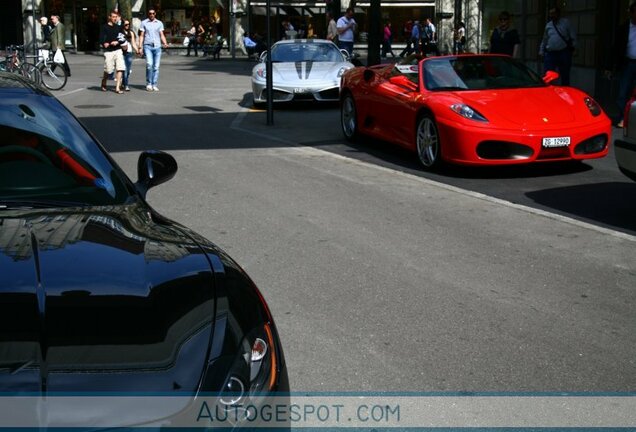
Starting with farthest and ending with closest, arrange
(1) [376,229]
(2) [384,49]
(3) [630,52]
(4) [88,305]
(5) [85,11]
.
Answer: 1. (5) [85,11]
2. (2) [384,49]
3. (3) [630,52]
4. (1) [376,229]
5. (4) [88,305]

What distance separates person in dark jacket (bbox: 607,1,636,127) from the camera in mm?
15602

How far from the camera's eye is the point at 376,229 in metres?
8.33

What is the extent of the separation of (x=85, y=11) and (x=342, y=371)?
4868 centimetres

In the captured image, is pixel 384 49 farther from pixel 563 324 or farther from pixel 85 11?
pixel 563 324

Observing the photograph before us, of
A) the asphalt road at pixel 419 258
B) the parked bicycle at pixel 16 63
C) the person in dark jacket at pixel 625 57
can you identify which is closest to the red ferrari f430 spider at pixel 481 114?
the asphalt road at pixel 419 258

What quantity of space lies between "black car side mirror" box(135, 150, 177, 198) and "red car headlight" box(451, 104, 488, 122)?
6745mm

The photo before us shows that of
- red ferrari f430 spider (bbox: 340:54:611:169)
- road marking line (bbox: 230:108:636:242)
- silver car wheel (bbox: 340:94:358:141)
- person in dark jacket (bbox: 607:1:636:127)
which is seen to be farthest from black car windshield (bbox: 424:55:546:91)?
person in dark jacket (bbox: 607:1:636:127)

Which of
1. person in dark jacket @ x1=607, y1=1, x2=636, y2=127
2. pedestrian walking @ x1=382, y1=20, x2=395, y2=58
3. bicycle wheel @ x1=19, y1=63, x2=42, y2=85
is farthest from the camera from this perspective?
pedestrian walking @ x1=382, y1=20, x2=395, y2=58

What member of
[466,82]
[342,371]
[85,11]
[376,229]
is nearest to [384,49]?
[85,11]

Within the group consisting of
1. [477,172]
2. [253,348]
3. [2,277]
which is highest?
[2,277]

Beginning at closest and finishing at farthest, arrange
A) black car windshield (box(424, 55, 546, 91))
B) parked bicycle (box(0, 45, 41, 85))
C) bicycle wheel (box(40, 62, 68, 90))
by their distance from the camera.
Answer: black car windshield (box(424, 55, 546, 91))
parked bicycle (box(0, 45, 41, 85))
bicycle wheel (box(40, 62, 68, 90))

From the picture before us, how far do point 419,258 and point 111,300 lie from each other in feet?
14.6

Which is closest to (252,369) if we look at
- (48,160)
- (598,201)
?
(48,160)

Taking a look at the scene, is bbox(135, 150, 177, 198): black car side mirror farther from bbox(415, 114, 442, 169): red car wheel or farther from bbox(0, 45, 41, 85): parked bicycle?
bbox(0, 45, 41, 85): parked bicycle
